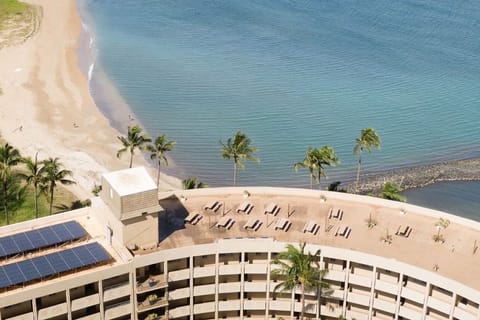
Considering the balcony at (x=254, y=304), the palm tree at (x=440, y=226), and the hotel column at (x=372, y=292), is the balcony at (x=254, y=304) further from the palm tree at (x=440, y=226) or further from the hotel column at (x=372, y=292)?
the palm tree at (x=440, y=226)

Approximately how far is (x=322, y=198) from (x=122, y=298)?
23.5m

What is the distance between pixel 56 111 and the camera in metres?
124

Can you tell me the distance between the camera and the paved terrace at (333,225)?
65250 millimetres

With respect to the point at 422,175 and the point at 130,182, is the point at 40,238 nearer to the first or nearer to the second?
the point at 130,182

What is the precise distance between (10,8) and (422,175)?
115 meters

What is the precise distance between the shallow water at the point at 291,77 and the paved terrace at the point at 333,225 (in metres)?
33.7

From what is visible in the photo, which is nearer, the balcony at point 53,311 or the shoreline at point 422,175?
the balcony at point 53,311

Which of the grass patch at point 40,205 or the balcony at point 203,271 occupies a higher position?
the grass patch at point 40,205

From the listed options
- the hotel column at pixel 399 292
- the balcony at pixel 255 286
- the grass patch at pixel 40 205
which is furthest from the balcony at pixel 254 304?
the grass patch at pixel 40 205

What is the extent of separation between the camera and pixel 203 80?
14325 centimetres

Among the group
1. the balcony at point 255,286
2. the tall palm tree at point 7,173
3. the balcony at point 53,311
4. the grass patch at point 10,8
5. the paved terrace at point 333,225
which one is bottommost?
the balcony at point 53,311

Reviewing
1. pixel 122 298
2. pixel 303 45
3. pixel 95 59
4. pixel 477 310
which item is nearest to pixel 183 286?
pixel 122 298

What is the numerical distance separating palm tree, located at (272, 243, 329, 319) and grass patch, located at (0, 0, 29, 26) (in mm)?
126781

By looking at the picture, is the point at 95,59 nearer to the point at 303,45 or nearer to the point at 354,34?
the point at 303,45
